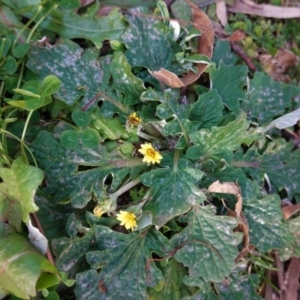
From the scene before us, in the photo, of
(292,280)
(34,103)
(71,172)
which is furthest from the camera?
(292,280)

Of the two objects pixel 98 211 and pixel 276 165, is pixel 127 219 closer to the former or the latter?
pixel 98 211

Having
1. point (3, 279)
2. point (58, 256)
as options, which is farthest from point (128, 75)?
point (3, 279)

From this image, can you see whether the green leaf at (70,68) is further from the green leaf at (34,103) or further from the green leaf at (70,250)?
the green leaf at (70,250)

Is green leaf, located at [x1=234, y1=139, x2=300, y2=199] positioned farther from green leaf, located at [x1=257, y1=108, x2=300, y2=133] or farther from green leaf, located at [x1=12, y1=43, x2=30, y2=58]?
green leaf, located at [x1=12, y1=43, x2=30, y2=58]

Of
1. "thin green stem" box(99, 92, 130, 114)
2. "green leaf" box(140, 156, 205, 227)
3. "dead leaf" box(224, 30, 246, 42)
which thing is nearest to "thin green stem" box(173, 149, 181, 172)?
"green leaf" box(140, 156, 205, 227)

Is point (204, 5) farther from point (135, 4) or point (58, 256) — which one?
point (58, 256)

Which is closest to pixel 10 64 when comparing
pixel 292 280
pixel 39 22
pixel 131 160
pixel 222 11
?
pixel 39 22
